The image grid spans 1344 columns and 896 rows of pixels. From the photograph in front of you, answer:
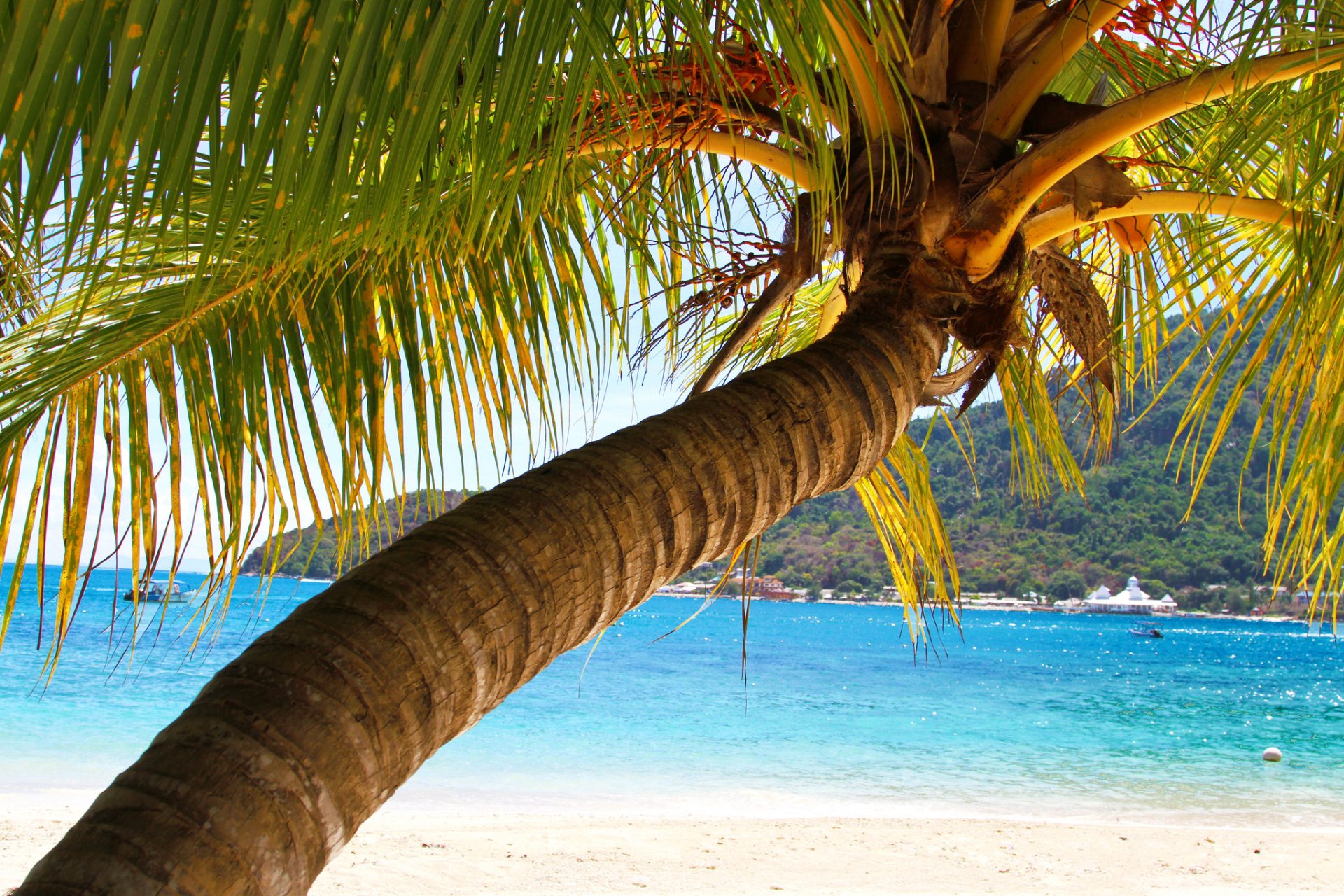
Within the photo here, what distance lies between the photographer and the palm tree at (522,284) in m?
0.98

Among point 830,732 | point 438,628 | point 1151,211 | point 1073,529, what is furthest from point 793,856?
point 1073,529

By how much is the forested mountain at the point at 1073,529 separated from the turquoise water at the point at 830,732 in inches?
236

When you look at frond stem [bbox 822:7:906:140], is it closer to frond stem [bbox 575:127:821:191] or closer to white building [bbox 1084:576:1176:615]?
frond stem [bbox 575:127:821:191]

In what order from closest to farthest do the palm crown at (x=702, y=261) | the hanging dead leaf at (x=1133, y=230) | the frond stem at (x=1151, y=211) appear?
the palm crown at (x=702, y=261), the frond stem at (x=1151, y=211), the hanging dead leaf at (x=1133, y=230)

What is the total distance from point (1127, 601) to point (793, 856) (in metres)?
58.8

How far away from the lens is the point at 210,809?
0.97m

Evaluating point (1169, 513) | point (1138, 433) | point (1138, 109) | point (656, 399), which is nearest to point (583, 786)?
point (656, 399)

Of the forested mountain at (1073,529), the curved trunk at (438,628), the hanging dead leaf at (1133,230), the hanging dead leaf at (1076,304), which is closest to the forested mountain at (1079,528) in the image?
the forested mountain at (1073,529)

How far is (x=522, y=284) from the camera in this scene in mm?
2412

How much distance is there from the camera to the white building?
5944cm

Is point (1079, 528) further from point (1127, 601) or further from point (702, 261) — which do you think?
point (702, 261)

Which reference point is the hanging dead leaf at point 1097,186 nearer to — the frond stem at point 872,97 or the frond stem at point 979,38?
the frond stem at point 979,38

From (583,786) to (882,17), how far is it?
15334mm

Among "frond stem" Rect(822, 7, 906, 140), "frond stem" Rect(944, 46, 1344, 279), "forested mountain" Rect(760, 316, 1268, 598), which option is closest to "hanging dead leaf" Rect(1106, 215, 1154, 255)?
"frond stem" Rect(944, 46, 1344, 279)
